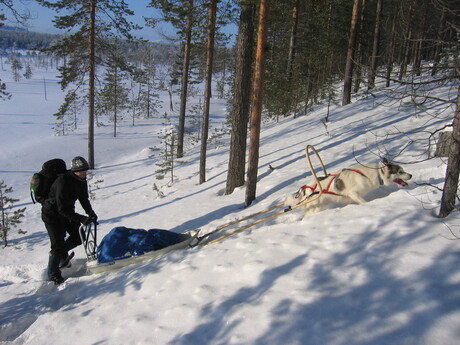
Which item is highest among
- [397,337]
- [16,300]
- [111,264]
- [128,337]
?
[397,337]

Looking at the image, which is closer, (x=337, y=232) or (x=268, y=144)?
(x=337, y=232)

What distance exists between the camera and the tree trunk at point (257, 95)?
21.3 ft

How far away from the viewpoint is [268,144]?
14.7 metres

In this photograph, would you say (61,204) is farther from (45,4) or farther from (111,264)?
(45,4)

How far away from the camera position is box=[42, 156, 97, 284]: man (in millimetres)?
4977

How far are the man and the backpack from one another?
6.9 inches

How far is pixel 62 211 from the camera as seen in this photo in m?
4.97

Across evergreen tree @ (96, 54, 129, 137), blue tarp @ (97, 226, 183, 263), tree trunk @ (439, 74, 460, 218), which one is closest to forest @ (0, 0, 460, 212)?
tree trunk @ (439, 74, 460, 218)

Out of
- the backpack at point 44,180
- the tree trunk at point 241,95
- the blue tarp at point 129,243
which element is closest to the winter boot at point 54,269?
the blue tarp at point 129,243

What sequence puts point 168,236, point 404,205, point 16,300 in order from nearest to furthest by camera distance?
1. point 404,205
2. point 16,300
3. point 168,236

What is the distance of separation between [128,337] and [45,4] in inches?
731

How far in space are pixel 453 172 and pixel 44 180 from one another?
6.21 m

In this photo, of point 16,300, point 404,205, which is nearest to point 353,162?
point 404,205

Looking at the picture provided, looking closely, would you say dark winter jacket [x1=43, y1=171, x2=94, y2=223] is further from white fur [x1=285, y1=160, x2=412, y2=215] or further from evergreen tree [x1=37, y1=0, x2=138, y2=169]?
evergreen tree [x1=37, y1=0, x2=138, y2=169]
